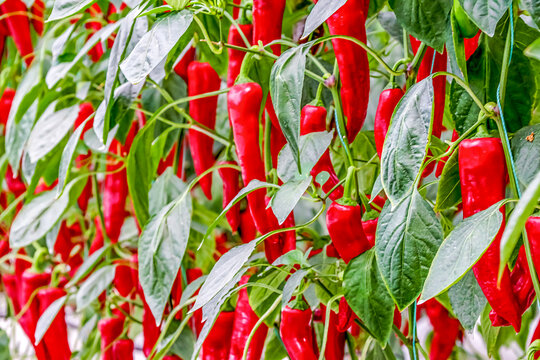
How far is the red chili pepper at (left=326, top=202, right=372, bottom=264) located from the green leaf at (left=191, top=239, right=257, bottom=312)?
0.08 meters

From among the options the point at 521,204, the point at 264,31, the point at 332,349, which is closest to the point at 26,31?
the point at 264,31

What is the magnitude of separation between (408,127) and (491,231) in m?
0.10

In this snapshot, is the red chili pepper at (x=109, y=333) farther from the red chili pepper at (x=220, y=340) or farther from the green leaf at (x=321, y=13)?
the green leaf at (x=321, y=13)

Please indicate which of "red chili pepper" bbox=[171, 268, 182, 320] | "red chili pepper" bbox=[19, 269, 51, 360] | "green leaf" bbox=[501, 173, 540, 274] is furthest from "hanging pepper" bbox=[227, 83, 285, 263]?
"red chili pepper" bbox=[19, 269, 51, 360]

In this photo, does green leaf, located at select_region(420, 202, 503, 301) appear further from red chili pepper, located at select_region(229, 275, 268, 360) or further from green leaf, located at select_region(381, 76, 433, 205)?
red chili pepper, located at select_region(229, 275, 268, 360)

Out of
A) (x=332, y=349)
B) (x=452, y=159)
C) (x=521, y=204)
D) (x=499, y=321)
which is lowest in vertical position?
(x=332, y=349)

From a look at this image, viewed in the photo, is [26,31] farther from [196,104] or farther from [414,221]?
[414,221]

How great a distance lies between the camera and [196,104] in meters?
0.98

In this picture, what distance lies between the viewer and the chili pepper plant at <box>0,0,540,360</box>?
60 cm

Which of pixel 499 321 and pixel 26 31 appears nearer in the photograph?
pixel 499 321

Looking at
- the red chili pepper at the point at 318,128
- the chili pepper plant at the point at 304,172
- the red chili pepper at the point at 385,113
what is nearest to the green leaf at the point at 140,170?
the chili pepper plant at the point at 304,172

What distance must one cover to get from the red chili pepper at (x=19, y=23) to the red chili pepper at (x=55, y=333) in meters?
0.45

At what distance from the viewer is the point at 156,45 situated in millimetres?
670

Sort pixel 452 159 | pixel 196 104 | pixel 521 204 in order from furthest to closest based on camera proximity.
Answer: pixel 196 104, pixel 452 159, pixel 521 204
